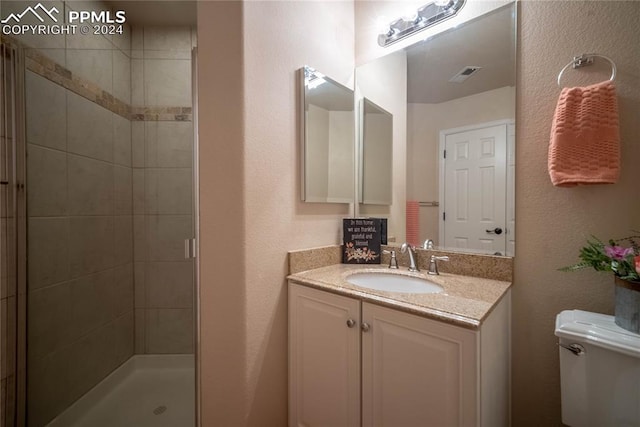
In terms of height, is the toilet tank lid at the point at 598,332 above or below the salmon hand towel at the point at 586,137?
below

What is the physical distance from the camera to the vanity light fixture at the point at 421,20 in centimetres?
127

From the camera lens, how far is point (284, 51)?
122cm

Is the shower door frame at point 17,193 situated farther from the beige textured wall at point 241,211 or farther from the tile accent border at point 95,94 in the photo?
the beige textured wall at point 241,211

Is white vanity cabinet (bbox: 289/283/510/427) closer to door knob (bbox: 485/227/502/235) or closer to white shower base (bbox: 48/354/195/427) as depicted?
door knob (bbox: 485/227/502/235)

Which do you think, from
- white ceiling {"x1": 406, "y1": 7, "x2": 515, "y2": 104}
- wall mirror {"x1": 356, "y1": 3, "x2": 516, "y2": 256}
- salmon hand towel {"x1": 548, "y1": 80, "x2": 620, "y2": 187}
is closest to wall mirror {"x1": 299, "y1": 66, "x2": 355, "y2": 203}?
wall mirror {"x1": 356, "y1": 3, "x2": 516, "y2": 256}

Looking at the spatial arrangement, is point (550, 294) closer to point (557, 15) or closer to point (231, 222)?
point (557, 15)

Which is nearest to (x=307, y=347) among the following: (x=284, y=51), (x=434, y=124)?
(x=434, y=124)

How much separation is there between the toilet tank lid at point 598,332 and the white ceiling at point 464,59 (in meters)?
A: 0.92

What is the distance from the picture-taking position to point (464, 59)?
125 cm

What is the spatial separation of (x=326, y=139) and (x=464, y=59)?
76 cm

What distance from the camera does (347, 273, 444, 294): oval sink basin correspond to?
3.99 ft

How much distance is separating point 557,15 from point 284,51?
109 centimetres

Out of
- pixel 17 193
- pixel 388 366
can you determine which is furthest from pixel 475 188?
pixel 17 193

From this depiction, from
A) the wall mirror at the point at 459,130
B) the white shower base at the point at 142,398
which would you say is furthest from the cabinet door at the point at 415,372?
the white shower base at the point at 142,398
